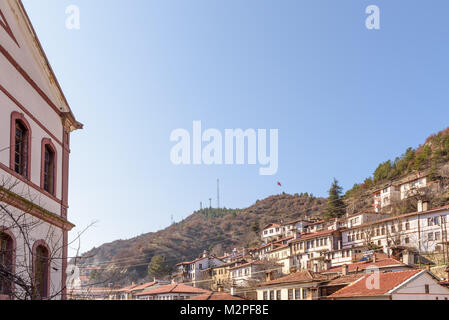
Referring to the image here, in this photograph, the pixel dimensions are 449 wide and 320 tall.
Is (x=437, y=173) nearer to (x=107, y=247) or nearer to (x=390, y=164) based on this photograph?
(x=390, y=164)

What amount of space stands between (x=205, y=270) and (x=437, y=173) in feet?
123

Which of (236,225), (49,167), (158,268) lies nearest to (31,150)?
(49,167)

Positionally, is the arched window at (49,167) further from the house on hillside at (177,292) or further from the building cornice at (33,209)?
the house on hillside at (177,292)

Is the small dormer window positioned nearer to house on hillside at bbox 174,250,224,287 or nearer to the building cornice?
the building cornice

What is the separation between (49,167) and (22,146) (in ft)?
7.76

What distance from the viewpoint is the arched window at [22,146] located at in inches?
557

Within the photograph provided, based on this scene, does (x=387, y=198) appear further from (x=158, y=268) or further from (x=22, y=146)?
(x=22, y=146)

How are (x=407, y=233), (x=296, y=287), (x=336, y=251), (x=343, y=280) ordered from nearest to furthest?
(x=343, y=280), (x=296, y=287), (x=407, y=233), (x=336, y=251)

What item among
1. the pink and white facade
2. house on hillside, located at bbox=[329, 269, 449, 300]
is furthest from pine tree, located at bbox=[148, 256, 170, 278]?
the pink and white facade

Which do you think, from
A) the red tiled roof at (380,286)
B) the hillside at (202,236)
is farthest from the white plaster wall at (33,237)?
the hillside at (202,236)

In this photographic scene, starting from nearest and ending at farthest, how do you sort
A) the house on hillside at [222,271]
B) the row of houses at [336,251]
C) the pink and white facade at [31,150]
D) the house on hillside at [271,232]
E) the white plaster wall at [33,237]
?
the white plaster wall at [33,237] → the pink and white facade at [31,150] → the row of houses at [336,251] → the house on hillside at [222,271] → the house on hillside at [271,232]

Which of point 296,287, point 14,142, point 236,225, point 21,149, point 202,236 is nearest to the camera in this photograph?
point 14,142

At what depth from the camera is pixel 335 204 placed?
96.3 meters

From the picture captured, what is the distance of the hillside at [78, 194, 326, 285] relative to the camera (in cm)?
8694
